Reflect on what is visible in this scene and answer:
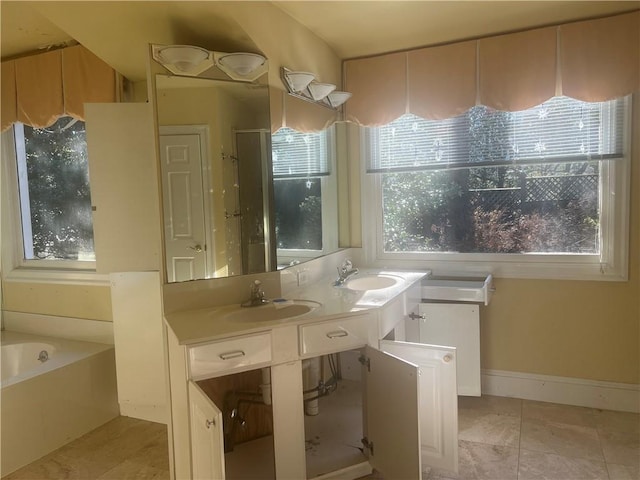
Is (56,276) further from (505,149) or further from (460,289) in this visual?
(505,149)

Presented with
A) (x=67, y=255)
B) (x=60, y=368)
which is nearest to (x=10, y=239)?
(x=67, y=255)

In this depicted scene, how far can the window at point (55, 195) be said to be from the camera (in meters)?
3.11

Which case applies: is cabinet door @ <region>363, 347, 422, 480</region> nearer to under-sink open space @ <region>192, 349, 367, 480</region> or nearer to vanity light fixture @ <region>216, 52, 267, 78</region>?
under-sink open space @ <region>192, 349, 367, 480</region>

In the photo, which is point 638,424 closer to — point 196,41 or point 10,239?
point 196,41

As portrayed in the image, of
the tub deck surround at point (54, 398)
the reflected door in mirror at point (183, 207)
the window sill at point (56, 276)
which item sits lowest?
the tub deck surround at point (54, 398)

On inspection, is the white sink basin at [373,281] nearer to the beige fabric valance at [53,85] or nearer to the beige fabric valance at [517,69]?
the beige fabric valance at [517,69]

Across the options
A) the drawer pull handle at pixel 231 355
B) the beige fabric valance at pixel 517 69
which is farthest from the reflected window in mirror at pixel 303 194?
the beige fabric valance at pixel 517 69

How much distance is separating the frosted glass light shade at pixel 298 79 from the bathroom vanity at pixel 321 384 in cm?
116

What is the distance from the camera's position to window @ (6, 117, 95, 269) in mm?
3105

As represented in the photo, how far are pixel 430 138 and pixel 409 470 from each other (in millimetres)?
2071

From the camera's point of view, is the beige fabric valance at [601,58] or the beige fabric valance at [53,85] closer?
the beige fabric valance at [601,58]

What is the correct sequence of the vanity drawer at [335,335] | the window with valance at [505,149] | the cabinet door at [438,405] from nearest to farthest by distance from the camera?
1. the vanity drawer at [335,335]
2. the cabinet door at [438,405]
3. the window with valance at [505,149]

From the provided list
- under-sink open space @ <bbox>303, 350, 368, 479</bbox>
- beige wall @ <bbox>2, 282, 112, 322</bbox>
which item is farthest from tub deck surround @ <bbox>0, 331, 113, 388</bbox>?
under-sink open space @ <bbox>303, 350, 368, 479</bbox>

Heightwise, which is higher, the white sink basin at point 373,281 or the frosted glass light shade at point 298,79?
the frosted glass light shade at point 298,79
